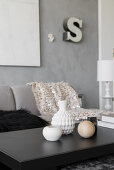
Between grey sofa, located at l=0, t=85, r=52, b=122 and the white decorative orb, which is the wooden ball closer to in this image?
the white decorative orb

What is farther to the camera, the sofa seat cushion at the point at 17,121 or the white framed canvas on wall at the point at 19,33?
the white framed canvas on wall at the point at 19,33

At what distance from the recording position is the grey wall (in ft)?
13.6

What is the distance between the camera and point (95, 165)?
190 cm

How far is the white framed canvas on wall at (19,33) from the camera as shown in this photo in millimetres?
3859

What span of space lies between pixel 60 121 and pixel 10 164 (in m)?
0.62

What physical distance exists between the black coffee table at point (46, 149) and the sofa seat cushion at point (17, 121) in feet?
1.59

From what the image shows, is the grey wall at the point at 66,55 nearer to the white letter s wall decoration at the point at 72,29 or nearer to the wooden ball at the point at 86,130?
the white letter s wall decoration at the point at 72,29

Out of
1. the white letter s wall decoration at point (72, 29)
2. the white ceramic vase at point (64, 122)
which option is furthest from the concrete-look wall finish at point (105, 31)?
the white ceramic vase at point (64, 122)

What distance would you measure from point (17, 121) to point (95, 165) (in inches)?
41.1

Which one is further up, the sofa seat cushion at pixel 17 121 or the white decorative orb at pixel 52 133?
the white decorative orb at pixel 52 133

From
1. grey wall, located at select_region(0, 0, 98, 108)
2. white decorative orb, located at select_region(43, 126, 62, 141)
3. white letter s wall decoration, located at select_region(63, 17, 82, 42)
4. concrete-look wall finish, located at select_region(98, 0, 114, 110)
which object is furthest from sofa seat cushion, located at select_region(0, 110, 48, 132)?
concrete-look wall finish, located at select_region(98, 0, 114, 110)

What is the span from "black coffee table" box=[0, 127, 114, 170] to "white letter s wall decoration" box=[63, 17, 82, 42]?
2.55 m

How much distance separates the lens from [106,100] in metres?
4.77

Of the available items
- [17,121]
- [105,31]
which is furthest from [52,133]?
[105,31]
